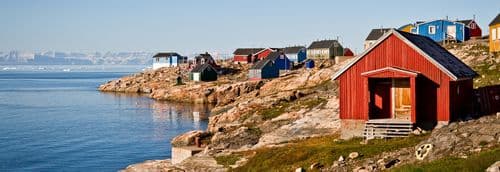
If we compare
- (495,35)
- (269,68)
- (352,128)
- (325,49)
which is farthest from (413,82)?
(325,49)

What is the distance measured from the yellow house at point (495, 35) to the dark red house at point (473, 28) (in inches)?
1047

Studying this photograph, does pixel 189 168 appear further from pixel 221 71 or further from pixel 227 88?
pixel 221 71

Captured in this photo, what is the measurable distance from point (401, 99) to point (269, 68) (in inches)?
3766

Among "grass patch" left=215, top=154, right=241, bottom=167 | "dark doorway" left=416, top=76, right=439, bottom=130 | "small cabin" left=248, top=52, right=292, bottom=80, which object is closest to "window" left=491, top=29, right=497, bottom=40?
"dark doorway" left=416, top=76, right=439, bottom=130

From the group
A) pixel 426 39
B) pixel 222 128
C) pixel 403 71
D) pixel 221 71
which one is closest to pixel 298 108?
pixel 222 128

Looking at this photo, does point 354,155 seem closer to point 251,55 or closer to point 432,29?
point 432,29

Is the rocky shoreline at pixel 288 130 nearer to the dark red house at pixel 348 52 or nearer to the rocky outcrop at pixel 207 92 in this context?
the rocky outcrop at pixel 207 92

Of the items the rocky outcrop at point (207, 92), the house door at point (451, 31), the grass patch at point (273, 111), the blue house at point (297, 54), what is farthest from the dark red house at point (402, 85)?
the blue house at point (297, 54)

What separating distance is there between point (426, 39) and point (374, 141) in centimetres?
1002

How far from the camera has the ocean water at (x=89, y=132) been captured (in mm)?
61844

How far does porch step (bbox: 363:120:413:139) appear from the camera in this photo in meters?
38.2

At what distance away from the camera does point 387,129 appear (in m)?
38.7

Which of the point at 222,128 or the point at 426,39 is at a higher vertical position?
the point at 426,39

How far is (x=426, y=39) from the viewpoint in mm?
43750
